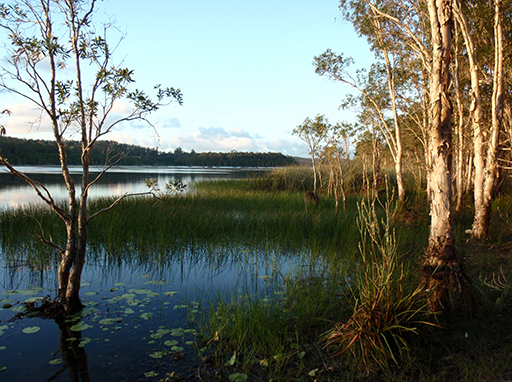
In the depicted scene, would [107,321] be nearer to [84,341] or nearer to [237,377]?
[84,341]

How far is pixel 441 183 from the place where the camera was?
375cm

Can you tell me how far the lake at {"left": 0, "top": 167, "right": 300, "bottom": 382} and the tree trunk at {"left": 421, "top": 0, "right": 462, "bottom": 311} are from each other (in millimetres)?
2067

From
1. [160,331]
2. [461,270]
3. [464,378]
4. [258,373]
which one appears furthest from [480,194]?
[160,331]

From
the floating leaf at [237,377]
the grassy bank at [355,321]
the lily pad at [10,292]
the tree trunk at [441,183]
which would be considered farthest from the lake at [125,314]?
the tree trunk at [441,183]

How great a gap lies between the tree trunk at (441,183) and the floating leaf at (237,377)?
6.74 feet

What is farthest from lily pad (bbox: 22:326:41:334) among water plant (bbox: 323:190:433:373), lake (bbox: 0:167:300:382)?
water plant (bbox: 323:190:433:373)

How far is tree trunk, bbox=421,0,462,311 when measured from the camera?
11.9ft

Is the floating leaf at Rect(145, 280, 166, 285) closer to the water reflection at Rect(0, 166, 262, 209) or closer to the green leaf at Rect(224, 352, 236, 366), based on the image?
the green leaf at Rect(224, 352, 236, 366)

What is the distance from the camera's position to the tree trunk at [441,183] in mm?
3615

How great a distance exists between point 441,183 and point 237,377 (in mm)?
2861

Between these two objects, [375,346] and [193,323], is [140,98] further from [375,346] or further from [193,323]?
[375,346]

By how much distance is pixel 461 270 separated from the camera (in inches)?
142

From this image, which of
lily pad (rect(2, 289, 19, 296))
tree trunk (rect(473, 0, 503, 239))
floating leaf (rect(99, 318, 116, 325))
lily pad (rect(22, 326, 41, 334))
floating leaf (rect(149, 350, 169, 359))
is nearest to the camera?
floating leaf (rect(149, 350, 169, 359))

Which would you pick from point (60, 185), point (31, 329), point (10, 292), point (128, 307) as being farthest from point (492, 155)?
point (60, 185)
